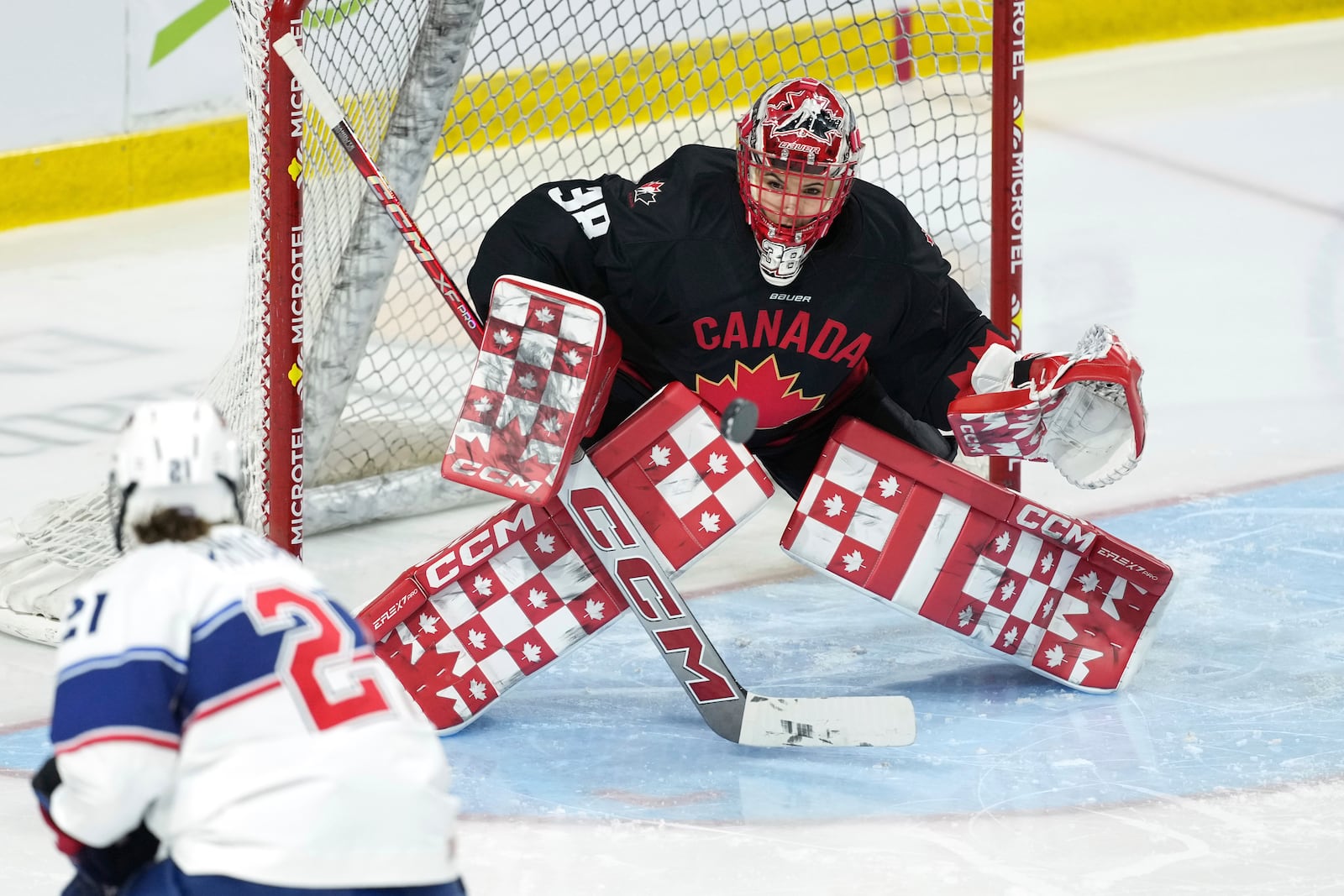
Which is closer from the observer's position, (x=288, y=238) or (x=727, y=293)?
(x=727, y=293)

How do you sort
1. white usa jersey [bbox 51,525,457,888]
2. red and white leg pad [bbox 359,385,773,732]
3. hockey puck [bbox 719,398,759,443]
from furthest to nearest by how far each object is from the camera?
red and white leg pad [bbox 359,385,773,732], hockey puck [bbox 719,398,759,443], white usa jersey [bbox 51,525,457,888]

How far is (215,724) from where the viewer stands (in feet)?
5.55

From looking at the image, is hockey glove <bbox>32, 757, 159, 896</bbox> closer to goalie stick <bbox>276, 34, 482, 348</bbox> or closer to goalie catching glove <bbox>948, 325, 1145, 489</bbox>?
goalie stick <bbox>276, 34, 482, 348</bbox>

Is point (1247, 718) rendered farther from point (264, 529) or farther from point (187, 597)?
point (187, 597)

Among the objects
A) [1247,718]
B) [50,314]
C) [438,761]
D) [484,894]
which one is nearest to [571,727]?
[484,894]

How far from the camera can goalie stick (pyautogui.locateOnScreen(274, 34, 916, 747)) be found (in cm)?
298

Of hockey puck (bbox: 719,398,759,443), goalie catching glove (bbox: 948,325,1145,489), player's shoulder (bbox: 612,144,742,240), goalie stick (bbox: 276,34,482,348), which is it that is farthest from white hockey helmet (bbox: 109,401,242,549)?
goalie catching glove (bbox: 948,325,1145,489)

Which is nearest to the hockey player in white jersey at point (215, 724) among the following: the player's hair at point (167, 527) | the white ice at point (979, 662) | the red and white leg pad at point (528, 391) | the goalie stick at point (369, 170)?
the player's hair at point (167, 527)

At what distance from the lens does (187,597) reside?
1697 millimetres

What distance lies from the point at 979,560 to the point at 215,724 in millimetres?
1749

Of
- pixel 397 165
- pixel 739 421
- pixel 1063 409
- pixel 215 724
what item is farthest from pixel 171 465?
pixel 397 165

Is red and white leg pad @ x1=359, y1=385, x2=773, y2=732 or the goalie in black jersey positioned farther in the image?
red and white leg pad @ x1=359, y1=385, x2=773, y2=732

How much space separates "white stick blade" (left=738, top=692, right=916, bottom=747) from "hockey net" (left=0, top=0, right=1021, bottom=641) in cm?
84

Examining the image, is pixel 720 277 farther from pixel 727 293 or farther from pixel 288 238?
pixel 288 238
